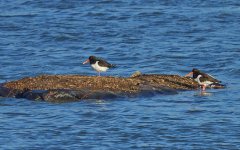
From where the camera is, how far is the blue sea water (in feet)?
58.8

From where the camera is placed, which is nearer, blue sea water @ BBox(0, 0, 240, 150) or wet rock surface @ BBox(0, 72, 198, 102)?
blue sea water @ BBox(0, 0, 240, 150)

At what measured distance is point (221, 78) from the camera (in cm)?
2552

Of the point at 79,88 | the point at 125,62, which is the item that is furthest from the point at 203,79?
the point at 125,62

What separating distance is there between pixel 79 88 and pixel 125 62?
762cm

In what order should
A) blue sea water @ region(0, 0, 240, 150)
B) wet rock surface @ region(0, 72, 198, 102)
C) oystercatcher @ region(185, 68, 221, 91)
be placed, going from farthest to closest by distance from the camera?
oystercatcher @ region(185, 68, 221, 91), wet rock surface @ region(0, 72, 198, 102), blue sea water @ region(0, 0, 240, 150)

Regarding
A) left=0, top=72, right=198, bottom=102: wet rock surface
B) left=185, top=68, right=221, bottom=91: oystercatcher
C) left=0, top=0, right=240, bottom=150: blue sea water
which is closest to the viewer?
left=0, top=0, right=240, bottom=150: blue sea water

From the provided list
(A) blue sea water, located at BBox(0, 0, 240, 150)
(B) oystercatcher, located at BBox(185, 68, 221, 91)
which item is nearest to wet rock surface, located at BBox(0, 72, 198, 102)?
(A) blue sea water, located at BBox(0, 0, 240, 150)

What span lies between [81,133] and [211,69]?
32.7 ft

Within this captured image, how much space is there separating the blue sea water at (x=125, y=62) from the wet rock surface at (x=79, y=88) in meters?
0.27

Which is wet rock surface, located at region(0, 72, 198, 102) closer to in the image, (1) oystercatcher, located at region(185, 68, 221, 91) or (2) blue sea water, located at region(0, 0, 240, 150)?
(2) blue sea water, located at region(0, 0, 240, 150)

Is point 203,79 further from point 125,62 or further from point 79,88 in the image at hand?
point 125,62

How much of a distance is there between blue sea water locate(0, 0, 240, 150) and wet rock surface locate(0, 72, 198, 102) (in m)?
0.27

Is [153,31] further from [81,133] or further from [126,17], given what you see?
[81,133]

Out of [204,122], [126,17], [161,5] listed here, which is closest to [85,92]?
[204,122]
